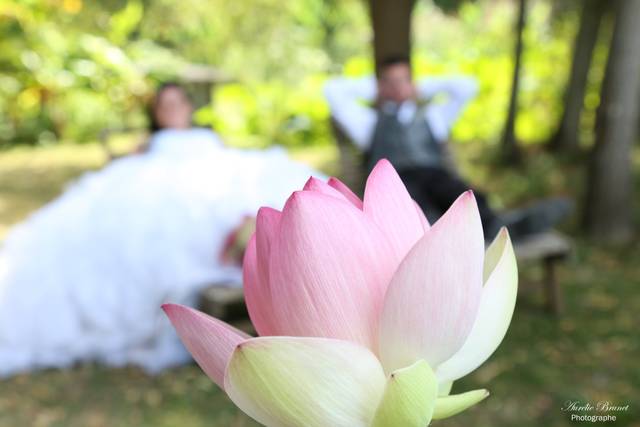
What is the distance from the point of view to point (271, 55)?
37.8ft

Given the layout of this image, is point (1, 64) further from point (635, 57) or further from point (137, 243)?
point (635, 57)

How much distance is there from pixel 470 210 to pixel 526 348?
3.66 metres

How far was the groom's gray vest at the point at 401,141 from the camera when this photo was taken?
4.24 meters

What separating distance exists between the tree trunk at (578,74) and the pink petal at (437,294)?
26.6 feet

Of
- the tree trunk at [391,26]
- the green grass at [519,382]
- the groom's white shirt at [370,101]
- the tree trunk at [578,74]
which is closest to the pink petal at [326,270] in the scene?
the green grass at [519,382]

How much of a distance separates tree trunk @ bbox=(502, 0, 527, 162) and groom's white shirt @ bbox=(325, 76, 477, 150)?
3.25 meters

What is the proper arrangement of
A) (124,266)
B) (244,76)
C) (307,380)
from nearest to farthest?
(307,380), (124,266), (244,76)

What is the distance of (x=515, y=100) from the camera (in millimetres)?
8539

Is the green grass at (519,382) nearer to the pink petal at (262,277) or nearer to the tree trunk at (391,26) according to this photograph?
the tree trunk at (391,26)

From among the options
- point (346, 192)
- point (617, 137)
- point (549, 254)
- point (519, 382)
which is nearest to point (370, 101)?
point (549, 254)

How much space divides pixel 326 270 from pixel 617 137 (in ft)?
17.8

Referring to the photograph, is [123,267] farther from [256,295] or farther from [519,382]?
[256,295]

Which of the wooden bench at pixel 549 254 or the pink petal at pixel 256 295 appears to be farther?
the wooden bench at pixel 549 254

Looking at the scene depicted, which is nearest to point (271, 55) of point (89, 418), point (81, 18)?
point (81, 18)
